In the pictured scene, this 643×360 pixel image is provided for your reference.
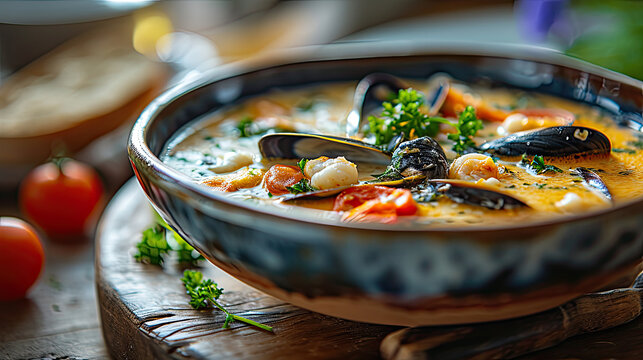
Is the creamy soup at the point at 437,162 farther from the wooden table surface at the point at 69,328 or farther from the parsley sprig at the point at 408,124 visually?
the wooden table surface at the point at 69,328

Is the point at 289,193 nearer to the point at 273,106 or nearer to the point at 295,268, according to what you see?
the point at 295,268

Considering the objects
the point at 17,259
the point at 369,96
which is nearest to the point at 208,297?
the point at 17,259

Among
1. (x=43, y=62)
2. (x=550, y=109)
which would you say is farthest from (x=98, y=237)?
(x=43, y=62)

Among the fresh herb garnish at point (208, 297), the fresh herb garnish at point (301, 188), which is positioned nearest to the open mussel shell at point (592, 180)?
the fresh herb garnish at point (301, 188)

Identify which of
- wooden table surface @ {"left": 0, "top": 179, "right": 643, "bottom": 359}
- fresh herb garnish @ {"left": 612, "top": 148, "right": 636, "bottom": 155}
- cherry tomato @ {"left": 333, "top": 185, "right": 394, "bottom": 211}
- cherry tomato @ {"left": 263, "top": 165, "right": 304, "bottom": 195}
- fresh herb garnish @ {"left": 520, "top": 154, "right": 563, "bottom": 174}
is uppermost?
fresh herb garnish @ {"left": 612, "top": 148, "right": 636, "bottom": 155}

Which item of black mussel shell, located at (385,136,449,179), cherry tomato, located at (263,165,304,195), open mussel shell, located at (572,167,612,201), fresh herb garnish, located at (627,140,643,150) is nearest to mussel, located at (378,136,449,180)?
black mussel shell, located at (385,136,449,179)

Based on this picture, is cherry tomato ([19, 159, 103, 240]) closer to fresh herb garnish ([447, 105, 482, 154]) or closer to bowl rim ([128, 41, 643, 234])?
bowl rim ([128, 41, 643, 234])
